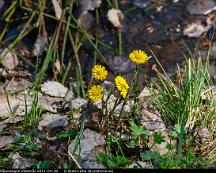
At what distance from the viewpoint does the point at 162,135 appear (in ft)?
8.98

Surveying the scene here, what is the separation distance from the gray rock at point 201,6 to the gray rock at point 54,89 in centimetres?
133

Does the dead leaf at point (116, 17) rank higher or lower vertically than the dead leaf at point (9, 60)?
higher

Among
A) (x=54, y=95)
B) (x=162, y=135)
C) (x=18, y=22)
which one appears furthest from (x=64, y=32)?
(x=162, y=135)

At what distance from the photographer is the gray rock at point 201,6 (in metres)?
3.84

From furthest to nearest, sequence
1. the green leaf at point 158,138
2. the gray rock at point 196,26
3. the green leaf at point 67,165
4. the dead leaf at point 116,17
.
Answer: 1. the dead leaf at point 116,17
2. the gray rock at point 196,26
3. the green leaf at point 158,138
4. the green leaf at point 67,165

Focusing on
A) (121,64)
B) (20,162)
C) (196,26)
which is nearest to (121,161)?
(20,162)

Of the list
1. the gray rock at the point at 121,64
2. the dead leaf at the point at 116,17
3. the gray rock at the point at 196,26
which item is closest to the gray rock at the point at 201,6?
the gray rock at the point at 196,26

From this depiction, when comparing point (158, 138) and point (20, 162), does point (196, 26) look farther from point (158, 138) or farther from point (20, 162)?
point (20, 162)

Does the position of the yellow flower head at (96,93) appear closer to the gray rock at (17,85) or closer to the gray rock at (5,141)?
the gray rock at (5,141)

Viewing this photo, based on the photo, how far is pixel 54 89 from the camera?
326cm

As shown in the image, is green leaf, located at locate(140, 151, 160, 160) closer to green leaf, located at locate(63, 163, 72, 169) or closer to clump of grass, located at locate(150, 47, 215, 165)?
clump of grass, located at locate(150, 47, 215, 165)

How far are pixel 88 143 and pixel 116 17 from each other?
150 cm

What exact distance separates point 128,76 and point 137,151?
96 centimetres

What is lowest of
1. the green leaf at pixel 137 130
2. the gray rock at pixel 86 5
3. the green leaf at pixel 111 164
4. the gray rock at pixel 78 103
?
the green leaf at pixel 111 164
